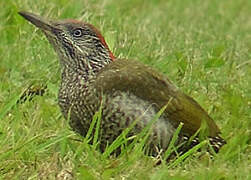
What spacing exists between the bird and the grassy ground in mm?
144

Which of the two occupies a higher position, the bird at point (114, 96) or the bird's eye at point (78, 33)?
the bird's eye at point (78, 33)

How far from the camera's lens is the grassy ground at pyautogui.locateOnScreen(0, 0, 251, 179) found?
4.82 meters

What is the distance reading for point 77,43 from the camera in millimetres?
5633

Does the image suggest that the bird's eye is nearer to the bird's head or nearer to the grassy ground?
the bird's head

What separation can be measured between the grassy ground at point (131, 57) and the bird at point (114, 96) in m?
0.14

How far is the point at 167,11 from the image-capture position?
9945 mm

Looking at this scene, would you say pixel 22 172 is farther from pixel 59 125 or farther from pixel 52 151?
pixel 59 125

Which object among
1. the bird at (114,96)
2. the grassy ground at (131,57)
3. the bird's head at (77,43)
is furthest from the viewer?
the bird's head at (77,43)

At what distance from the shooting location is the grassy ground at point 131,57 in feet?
15.8

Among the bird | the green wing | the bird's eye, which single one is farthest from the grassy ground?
the bird's eye

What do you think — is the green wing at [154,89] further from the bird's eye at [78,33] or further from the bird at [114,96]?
the bird's eye at [78,33]

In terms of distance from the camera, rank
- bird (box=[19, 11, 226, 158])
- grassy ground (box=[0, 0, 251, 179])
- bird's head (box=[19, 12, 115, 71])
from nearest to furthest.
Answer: grassy ground (box=[0, 0, 251, 179])
bird (box=[19, 11, 226, 158])
bird's head (box=[19, 12, 115, 71])

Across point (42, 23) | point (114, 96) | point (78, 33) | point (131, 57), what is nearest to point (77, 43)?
point (78, 33)

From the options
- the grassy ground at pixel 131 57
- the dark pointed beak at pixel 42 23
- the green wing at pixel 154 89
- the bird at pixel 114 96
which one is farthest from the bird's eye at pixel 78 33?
the grassy ground at pixel 131 57
